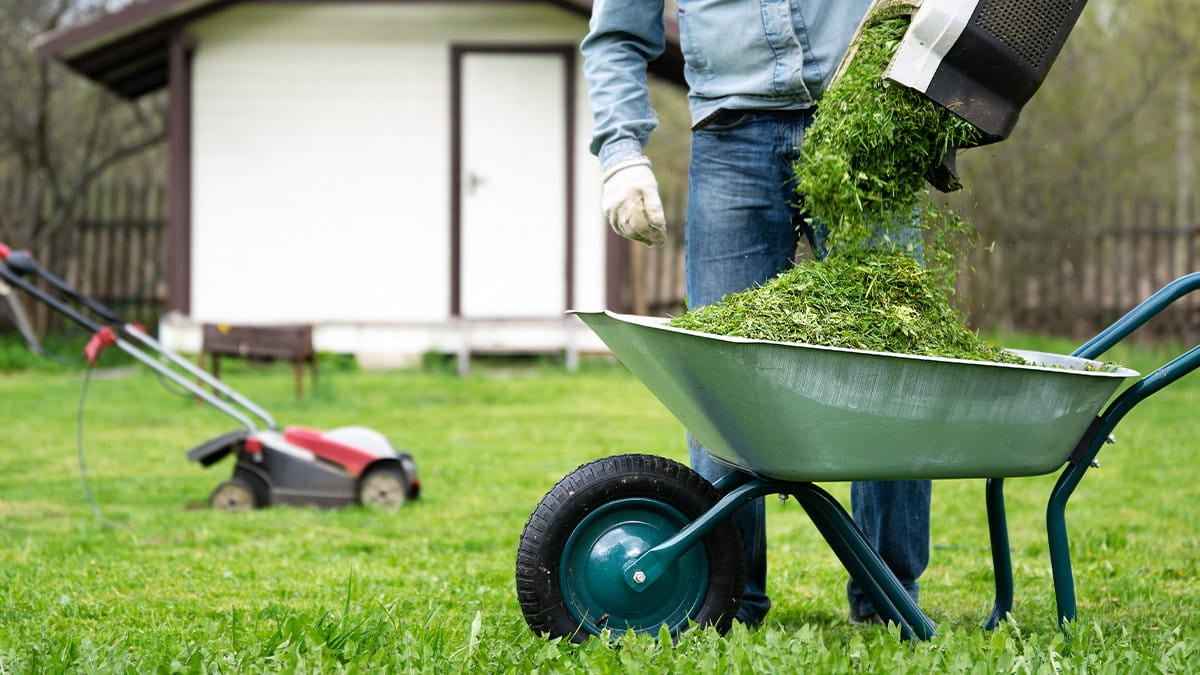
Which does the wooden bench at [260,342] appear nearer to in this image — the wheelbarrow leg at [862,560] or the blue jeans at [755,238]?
the blue jeans at [755,238]

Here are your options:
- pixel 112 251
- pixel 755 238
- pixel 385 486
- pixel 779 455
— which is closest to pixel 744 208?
pixel 755 238

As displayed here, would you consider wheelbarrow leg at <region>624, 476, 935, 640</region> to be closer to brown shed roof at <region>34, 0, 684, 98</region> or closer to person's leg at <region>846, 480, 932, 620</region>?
person's leg at <region>846, 480, 932, 620</region>

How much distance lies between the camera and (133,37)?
34.9 ft

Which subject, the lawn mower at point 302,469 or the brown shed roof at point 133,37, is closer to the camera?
the lawn mower at point 302,469

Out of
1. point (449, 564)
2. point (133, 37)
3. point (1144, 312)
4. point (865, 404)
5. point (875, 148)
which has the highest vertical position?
point (133, 37)

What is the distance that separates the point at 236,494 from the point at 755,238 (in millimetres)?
2630

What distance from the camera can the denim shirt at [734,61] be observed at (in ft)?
9.57

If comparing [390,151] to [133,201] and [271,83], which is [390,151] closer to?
[271,83]

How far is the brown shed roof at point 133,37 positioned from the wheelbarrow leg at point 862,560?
7.13 metres

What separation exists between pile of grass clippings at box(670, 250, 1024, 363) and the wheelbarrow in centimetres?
11

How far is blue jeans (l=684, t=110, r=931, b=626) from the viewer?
9.80 feet

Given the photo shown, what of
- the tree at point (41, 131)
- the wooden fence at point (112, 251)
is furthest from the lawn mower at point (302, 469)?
the tree at point (41, 131)

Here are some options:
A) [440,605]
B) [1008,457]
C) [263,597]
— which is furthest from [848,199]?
[263,597]

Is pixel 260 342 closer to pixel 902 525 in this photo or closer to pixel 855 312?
pixel 902 525
